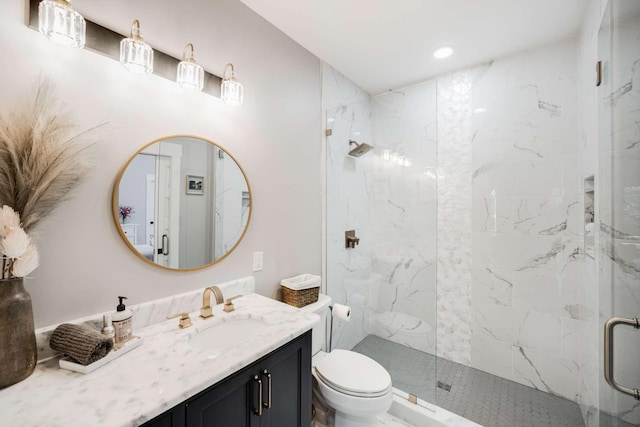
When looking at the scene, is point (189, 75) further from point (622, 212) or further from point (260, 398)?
point (622, 212)

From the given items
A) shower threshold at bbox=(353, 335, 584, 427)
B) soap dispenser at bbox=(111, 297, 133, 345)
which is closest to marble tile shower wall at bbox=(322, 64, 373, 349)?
shower threshold at bbox=(353, 335, 584, 427)

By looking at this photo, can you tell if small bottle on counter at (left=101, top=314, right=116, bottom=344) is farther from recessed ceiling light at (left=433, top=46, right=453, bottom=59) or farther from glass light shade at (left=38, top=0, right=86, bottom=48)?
recessed ceiling light at (left=433, top=46, right=453, bottom=59)

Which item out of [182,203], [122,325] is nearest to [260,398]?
[122,325]

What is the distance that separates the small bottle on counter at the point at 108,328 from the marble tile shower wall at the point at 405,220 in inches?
76.7

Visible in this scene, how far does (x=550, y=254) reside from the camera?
2041 mm

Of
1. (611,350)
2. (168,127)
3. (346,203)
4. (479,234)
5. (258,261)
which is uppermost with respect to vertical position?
(168,127)

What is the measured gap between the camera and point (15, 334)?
0.78m

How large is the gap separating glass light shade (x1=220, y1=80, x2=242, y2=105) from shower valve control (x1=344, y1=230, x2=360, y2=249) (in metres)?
1.44

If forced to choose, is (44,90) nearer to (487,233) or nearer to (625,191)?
(625,191)

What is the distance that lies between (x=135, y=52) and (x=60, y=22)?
22 cm

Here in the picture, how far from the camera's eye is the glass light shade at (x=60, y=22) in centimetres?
92

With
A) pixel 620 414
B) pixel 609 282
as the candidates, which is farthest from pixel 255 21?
pixel 620 414

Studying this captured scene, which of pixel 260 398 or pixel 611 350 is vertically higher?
pixel 611 350

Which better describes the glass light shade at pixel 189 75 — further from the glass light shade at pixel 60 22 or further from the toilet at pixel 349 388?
the toilet at pixel 349 388
